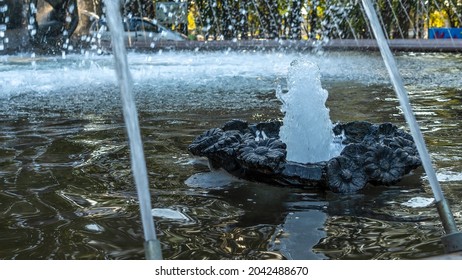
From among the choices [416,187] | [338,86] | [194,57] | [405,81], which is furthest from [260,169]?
[194,57]

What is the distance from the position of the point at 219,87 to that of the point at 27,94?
233cm

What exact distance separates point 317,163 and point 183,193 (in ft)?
2.32

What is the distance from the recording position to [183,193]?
12.9 feet

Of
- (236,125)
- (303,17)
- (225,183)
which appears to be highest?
(303,17)

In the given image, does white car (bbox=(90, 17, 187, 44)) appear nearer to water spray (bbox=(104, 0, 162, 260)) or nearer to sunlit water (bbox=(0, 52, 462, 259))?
sunlit water (bbox=(0, 52, 462, 259))

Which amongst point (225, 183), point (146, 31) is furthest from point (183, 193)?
point (146, 31)

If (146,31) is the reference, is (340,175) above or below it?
below

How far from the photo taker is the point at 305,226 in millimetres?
3281

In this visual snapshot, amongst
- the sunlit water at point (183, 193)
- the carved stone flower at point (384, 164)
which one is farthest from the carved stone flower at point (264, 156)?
the carved stone flower at point (384, 164)

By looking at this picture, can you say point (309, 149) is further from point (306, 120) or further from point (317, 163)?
point (317, 163)

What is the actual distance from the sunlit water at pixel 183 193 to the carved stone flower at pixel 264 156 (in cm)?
15

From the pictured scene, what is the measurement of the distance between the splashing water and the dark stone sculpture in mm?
258

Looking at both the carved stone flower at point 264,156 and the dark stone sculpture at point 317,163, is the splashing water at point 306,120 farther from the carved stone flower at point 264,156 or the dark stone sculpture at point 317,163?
the carved stone flower at point 264,156

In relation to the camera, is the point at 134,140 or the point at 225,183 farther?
the point at 225,183
